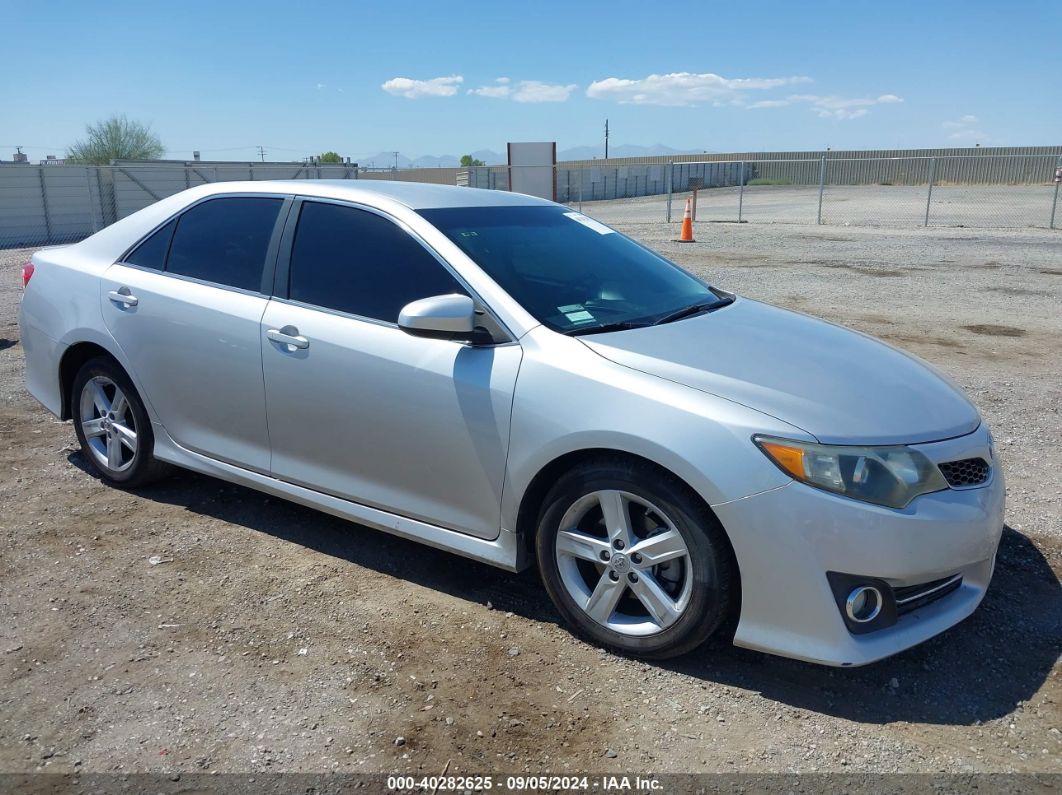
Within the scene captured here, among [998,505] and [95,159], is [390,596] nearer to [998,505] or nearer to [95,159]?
[998,505]

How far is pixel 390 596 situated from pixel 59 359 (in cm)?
254

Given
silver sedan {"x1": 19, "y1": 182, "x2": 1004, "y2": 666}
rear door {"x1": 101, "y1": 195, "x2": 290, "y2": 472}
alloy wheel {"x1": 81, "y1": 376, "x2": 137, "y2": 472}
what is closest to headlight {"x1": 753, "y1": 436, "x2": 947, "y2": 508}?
silver sedan {"x1": 19, "y1": 182, "x2": 1004, "y2": 666}

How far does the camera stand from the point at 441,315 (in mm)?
3330

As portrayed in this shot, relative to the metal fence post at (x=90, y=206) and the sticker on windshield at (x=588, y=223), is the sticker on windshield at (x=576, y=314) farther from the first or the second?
the metal fence post at (x=90, y=206)

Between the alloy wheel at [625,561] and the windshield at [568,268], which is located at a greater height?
the windshield at [568,268]

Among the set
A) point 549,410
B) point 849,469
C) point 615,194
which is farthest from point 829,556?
point 615,194

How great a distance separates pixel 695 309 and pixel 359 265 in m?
1.54

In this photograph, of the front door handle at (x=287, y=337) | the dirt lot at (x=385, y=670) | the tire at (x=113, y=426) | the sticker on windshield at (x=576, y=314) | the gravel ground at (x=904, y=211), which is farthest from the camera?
the gravel ground at (x=904, y=211)

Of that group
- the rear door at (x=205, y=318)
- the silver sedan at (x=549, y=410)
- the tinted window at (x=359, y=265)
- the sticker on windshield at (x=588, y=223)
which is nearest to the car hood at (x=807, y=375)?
the silver sedan at (x=549, y=410)

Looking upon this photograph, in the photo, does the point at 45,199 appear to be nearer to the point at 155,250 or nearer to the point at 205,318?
the point at 155,250

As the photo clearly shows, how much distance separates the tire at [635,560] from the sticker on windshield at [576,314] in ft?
2.20

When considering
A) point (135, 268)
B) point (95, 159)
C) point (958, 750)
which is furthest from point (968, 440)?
point (95, 159)

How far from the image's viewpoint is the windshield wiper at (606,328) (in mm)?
3426

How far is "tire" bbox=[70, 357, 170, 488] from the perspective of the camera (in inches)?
183
